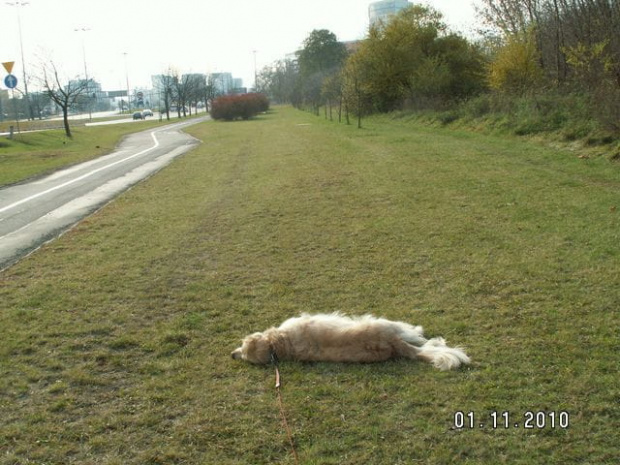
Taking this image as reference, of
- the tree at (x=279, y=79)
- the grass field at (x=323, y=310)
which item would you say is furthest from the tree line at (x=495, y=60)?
the tree at (x=279, y=79)

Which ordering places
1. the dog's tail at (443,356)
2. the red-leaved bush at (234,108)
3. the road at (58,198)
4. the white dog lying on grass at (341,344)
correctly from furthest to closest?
the red-leaved bush at (234,108) → the road at (58,198) → the white dog lying on grass at (341,344) → the dog's tail at (443,356)

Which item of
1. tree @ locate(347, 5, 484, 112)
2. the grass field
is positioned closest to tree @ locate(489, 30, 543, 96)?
tree @ locate(347, 5, 484, 112)

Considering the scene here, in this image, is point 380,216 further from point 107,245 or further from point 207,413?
point 207,413

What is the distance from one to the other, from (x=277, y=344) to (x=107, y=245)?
530 centimetres

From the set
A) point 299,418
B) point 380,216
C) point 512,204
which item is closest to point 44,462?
point 299,418

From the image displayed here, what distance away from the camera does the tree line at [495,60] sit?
1792 cm

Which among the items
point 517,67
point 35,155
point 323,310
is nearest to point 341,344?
point 323,310

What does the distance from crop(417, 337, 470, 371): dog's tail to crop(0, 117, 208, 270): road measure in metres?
6.27

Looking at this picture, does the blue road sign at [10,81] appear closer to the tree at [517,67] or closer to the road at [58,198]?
the road at [58,198]

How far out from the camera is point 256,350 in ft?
15.4

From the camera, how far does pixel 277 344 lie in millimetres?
4719

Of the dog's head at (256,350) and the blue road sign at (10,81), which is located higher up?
the blue road sign at (10,81)

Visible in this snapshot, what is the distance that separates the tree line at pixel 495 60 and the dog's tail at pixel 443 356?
12.6 meters

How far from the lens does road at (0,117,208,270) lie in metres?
10.1
